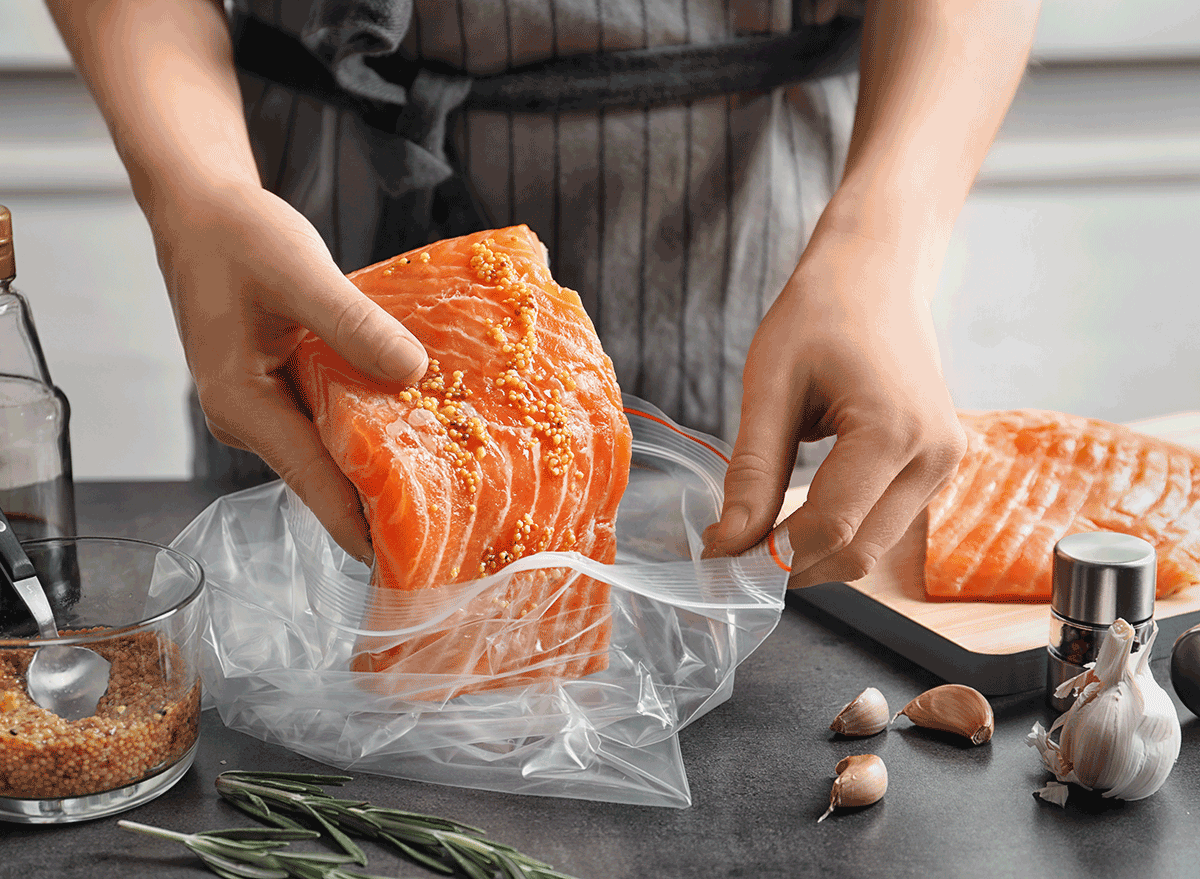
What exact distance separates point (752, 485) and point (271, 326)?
0.40m

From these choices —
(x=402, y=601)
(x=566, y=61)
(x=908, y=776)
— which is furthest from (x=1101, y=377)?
(x=402, y=601)

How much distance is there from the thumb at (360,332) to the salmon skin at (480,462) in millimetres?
30

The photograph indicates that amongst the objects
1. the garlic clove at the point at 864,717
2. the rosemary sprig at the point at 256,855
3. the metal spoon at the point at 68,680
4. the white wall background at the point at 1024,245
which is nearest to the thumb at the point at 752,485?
the garlic clove at the point at 864,717

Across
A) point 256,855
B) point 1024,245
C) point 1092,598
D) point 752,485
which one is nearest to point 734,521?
point 752,485

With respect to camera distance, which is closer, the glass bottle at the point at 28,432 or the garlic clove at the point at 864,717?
the garlic clove at the point at 864,717

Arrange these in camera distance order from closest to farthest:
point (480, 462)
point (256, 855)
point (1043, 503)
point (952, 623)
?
1. point (256, 855)
2. point (480, 462)
3. point (952, 623)
4. point (1043, 503)

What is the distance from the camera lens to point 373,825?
28.6 inches

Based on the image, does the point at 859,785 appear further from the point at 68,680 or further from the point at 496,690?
the point at 68,680

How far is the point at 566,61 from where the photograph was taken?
1.19 metres

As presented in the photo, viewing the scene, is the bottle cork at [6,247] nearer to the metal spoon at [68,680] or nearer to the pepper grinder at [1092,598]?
the metal spoon at [68,680]

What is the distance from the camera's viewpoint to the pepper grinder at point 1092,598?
88 cm

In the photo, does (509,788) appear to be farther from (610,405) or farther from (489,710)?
(610,405)

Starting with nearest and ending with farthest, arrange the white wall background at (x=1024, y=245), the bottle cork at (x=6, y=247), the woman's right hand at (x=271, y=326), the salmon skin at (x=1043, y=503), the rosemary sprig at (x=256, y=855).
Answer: the rosemary sprig at (x=256, y=855) < the woman's right hand at (x=271, y=326) < the bottle cork at (x=6, y=247) < the salmon skin at (x=1043, y=503) < the white wall background at (x=1024, y=245)

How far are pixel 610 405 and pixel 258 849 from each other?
413mm
